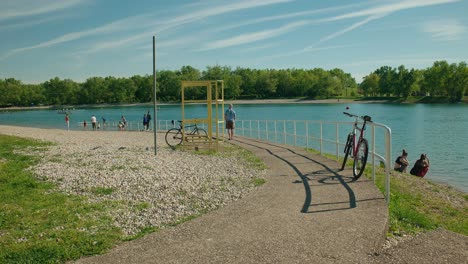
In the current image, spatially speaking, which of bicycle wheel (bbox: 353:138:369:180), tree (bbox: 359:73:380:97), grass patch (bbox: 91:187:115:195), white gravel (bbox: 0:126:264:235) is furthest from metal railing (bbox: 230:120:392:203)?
tree (bbox: 359:73:380:97)

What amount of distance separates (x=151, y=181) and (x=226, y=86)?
475 feet

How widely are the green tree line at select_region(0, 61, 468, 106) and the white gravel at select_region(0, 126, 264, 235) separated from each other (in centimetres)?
11763

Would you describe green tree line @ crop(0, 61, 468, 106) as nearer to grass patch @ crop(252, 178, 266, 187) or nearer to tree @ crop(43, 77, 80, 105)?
tree @ crop(43, 77, 80, 105)

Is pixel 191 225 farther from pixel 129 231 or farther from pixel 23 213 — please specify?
pixel 23 213

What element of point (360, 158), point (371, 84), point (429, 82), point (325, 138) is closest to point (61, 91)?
point (371, 84)

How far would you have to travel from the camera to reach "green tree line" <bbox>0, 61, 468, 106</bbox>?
13162 cm

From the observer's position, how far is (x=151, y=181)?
9586 mm

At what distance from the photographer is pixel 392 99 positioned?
133 metres

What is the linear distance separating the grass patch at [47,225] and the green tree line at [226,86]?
12211 centimetres

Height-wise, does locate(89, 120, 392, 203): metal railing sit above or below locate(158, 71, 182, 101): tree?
below

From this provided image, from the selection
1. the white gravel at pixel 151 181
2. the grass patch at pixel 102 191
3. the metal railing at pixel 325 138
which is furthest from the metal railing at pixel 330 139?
the grass patch at pixel 102 191

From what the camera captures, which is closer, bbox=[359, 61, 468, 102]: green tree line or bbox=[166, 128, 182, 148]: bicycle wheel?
bbox=[166, 128, 182, 148]: bicycle wheel

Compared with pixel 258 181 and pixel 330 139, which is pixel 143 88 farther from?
pixel 258 181

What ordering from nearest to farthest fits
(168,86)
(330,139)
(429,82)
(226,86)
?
1. (330,139)
2. (429,82)
3. (226,86)
4. (168,86)
